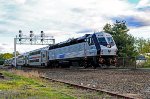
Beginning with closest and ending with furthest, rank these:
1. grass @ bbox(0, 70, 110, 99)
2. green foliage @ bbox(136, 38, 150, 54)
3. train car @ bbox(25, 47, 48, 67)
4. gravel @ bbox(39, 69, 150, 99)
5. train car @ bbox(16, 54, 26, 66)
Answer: grass @ bbox(0, 70, 110, 99) → gravel @ bbox(39, 69, 150, 99) → train car @ bbox(25, 47, 48, 67) → train car @ bbox(16, 54, 26, 66) → green foliage @ bbox(136, 38, 150, 54)

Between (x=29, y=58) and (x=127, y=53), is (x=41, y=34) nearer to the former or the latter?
(x=29, y=58)

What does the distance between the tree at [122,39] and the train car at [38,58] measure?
40.7 ft

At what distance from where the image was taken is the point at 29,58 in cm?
7550

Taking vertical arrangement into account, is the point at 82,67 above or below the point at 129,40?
below

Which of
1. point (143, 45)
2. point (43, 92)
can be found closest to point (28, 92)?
point (43, 92)

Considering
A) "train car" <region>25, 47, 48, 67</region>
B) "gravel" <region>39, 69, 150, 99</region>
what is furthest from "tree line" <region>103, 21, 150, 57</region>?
"gravel" <region>39, 69, 150, 99</region>

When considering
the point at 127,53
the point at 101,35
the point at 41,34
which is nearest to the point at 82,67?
the point at 101,35

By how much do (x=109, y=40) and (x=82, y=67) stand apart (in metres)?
5.07

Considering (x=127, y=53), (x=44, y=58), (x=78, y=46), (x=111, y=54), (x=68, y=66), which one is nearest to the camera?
(x=111, y=54)

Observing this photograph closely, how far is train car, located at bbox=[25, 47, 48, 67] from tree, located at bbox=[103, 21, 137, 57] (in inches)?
488

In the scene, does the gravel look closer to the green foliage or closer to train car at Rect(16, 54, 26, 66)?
train car at Rect(16, 54, 26, 66)

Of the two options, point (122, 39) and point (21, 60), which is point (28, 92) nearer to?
point (122, 39)

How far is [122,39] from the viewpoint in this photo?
66500 mm

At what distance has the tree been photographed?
2547 inches
